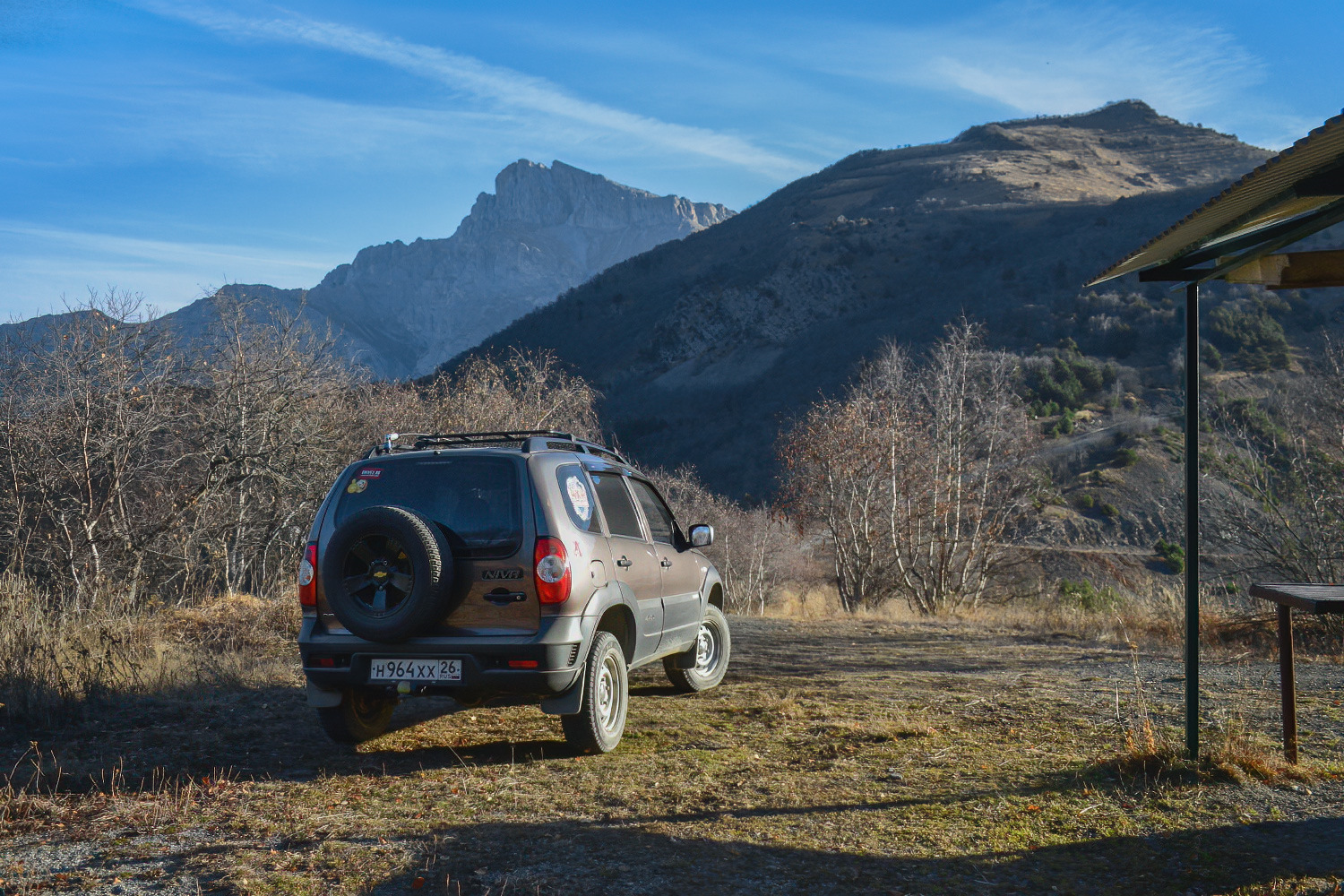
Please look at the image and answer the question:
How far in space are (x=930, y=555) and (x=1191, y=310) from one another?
14.7 metres

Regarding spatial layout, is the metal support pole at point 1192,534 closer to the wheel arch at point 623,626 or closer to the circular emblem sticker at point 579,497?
the wheel arch at point 623,626

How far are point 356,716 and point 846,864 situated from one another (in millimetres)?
3463

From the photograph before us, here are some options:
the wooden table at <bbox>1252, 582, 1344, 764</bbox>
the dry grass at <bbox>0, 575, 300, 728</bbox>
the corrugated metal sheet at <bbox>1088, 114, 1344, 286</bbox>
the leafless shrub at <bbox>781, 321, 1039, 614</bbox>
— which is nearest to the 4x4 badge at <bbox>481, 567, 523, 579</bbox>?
the dry grass at <bbox>0, 575, 300, 728</bbox>

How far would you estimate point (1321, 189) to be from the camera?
3.65 metres

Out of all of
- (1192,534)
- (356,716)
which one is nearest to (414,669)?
(356,716)

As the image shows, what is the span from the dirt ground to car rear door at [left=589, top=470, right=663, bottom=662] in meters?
0.71

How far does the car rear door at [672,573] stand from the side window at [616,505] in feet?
0.71

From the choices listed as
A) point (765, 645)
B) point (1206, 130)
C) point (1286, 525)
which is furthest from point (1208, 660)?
point (1206, 130)

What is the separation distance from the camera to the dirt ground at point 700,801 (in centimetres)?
374

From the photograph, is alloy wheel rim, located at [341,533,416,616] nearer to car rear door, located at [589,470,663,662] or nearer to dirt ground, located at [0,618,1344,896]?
dirt ground, located at [0,618,1344,896]

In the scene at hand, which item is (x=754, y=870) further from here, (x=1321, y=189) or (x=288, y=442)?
(x=288, y=442)

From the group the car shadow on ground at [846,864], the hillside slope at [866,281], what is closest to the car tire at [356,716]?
the car shadow on ground at [846,864]

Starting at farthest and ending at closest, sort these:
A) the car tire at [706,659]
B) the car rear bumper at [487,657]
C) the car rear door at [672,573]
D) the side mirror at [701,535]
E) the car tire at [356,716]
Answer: the car tire at [706,659], the side mirror at [701,535], the car rear door at [672,573], the car tire at [356,716], the car rear bumper at [487,657]

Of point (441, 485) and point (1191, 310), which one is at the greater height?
point (1191, 310)
